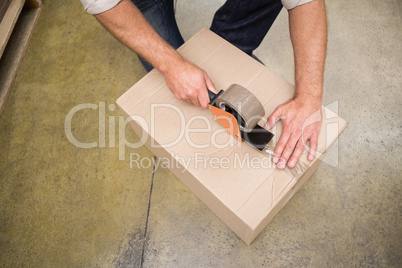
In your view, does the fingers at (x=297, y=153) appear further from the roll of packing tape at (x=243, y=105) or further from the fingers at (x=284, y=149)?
the roll of packing tape at (x=243, y=105)

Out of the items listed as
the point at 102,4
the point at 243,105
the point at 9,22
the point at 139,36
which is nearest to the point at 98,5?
the point at 102,4

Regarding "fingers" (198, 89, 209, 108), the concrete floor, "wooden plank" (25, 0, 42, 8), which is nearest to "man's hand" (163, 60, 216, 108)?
"fingers" (198, 89, 209, 108)

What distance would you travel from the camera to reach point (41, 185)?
1.21 metres

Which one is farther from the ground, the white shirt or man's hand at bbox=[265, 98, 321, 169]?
the white shirt

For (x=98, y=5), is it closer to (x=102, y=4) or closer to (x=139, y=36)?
(x=102, y=4)

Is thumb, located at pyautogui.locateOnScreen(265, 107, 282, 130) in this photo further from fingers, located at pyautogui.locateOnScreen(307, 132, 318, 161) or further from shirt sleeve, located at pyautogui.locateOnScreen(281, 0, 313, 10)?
shirt sleeve, located at pyautogui.locateOnScreen(281, 0, 313, 10)

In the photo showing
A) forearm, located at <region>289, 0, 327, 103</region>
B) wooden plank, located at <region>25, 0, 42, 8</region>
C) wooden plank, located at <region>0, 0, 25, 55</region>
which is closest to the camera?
forearm, located at <region>289, 0, 327, 103</region>

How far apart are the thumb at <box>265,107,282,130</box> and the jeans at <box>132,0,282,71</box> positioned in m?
0.47

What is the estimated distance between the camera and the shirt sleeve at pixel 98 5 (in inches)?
30.5

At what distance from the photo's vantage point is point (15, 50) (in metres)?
1.42

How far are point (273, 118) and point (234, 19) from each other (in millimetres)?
535

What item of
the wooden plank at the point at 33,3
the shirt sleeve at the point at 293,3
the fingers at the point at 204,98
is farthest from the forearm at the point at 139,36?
the wooden plank at the point at 33,3

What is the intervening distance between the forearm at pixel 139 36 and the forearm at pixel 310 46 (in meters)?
0.36

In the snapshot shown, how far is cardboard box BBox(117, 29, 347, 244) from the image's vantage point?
751 millimetres
